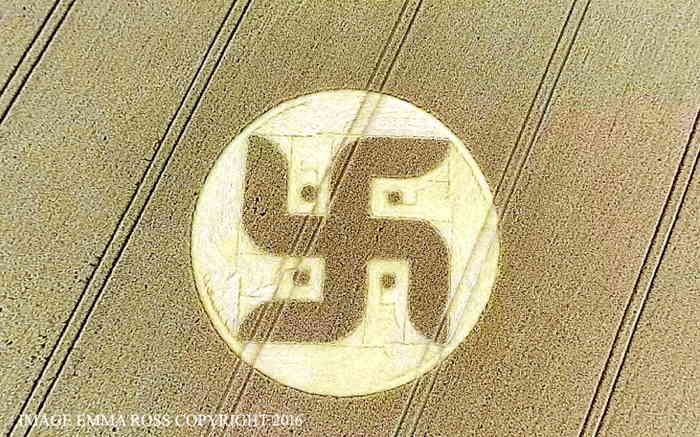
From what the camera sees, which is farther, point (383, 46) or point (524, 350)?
point (383, 46)

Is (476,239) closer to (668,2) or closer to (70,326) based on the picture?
(668,2)

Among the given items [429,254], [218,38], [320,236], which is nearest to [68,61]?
[218,38]

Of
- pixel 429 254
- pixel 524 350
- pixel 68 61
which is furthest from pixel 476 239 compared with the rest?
pixel 68 61

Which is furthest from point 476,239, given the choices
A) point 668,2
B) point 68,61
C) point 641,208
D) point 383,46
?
point 68,61

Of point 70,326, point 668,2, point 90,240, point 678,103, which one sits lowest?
point 70,326

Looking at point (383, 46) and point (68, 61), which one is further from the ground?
point (383, 46)

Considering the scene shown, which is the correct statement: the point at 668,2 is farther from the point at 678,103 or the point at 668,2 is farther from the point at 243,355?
the point at 243,355

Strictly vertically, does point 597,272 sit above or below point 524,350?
above

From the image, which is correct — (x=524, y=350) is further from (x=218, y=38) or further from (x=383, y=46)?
(x=218, y=38)
